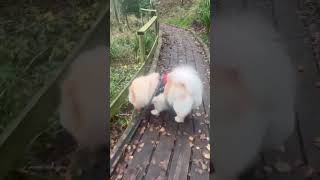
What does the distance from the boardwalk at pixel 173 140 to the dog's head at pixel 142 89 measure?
0.04m

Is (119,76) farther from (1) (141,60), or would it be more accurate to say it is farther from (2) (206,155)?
(2) (206,155)

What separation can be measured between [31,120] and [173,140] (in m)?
→ 0.52

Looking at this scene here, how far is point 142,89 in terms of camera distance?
1590mm

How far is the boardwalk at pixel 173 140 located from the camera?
159 cm

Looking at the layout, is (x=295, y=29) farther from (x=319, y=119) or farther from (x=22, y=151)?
(x=22, y=151)

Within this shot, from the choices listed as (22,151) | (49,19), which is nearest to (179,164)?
(22,151)

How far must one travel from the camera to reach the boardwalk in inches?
62.5

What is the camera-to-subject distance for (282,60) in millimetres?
1533

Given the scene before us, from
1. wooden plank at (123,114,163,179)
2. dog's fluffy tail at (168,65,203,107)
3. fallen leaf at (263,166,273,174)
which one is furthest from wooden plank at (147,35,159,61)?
fallen leaf at (263,166,273,174)

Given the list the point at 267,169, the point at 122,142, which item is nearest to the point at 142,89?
the point at 122,142

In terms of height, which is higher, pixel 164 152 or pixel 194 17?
pixel 194 17

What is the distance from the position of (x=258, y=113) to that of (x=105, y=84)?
0.55 meters

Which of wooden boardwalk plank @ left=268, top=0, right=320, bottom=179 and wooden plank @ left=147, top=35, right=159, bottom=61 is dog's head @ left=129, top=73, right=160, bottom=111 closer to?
wooden plank @ left=147, top=35, right=159, bottom=61

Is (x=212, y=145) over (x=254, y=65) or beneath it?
beneath
